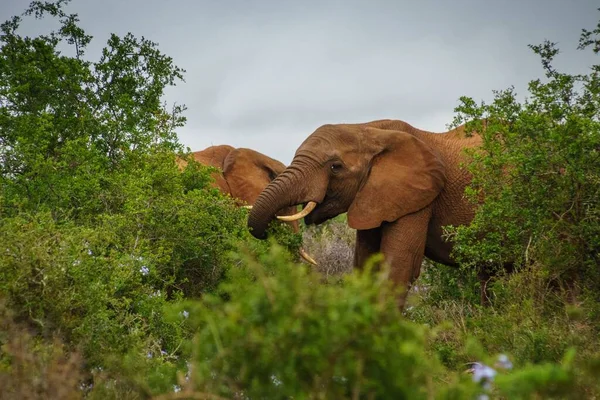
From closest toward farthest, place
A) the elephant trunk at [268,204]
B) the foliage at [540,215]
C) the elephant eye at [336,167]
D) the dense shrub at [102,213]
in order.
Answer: the dense shrub at [102,213] → the foliage at [540,215] → the elephant trunk at [268,204] → the elephant eye at [336,167]

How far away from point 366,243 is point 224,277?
2.16 m

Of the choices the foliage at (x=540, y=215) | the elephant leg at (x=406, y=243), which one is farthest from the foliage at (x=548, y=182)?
the elephant leg at (x=406, y=243)

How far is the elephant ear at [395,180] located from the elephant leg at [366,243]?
75 cm

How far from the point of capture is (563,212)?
6.43m

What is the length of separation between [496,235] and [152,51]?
6.67 m

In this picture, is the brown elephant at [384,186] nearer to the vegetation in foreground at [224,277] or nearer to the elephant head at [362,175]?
the elephant head at [362,175]

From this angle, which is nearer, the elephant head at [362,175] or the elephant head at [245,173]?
the elephant head at [362,175]

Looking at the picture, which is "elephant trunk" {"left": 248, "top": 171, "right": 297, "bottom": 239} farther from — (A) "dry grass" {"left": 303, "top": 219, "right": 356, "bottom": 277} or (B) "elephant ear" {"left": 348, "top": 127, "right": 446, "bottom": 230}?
(A) "dry grass" {"left": 303, "top": 219, "right": 356, "bottom": 277}

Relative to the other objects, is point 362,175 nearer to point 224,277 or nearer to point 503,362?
point 224,277

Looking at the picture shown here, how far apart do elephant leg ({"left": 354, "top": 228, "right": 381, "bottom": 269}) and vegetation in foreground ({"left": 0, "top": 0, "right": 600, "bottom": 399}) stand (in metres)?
0.96

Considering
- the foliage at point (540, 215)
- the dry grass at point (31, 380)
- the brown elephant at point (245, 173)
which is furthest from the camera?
the brown elephant at point (245, 173)

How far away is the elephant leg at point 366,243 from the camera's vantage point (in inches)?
370

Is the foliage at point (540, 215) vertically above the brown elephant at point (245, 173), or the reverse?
the brown elephant at point (245, 173)

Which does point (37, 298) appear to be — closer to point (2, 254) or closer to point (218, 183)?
point (2, 254)
